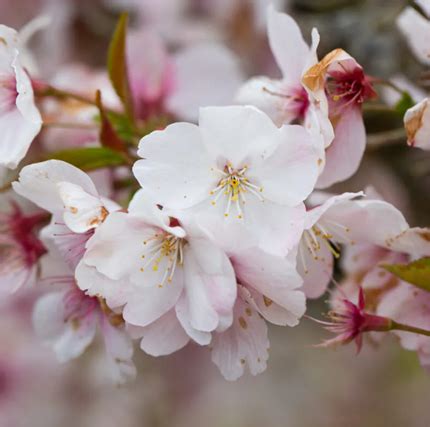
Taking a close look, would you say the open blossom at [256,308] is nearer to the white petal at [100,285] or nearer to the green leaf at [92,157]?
the white petal at [100,285]

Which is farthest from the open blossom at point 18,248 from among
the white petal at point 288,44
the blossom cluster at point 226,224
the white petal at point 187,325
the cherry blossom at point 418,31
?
the cherry blossom at point 418,31

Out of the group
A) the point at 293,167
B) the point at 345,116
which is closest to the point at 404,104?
the point at 345,116

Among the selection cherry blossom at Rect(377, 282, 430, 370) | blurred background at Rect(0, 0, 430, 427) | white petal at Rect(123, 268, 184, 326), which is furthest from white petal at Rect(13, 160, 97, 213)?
blurred background at Rect(0, 0, 430, 427)

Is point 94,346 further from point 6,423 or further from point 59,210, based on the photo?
point 59,210

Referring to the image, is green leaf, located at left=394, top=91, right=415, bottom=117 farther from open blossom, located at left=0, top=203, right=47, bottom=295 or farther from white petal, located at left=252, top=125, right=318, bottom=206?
open blossom, located at left=0, top=203, right=47, bottom=295

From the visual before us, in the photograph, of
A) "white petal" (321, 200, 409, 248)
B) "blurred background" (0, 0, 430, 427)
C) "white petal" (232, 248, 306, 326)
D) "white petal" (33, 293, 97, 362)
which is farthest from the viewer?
"blurred background" (0, 0, 430, 427)

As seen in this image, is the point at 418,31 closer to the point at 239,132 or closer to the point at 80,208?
the point at 239,132

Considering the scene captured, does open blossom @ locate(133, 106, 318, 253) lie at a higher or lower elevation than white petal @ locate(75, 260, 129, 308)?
higher

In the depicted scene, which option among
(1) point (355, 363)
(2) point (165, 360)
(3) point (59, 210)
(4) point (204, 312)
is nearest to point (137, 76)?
(3) point (59, 210)
